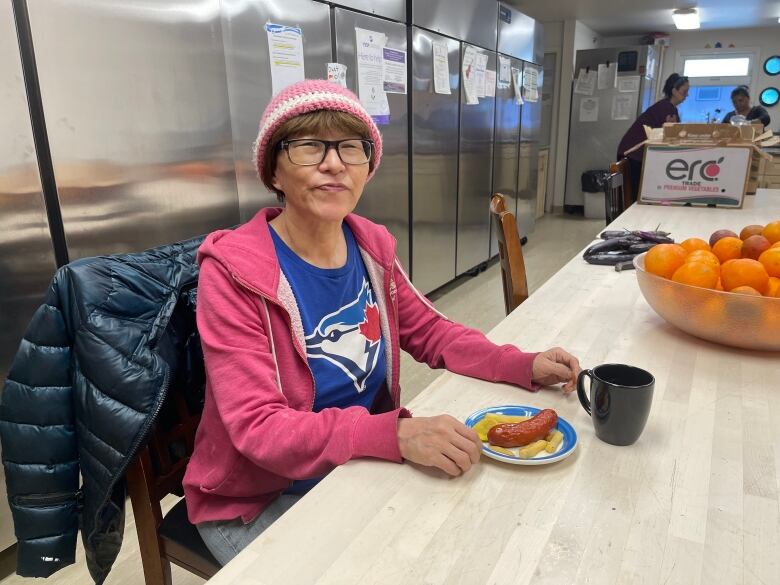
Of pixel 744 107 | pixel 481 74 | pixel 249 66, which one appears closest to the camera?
pixel 249 66

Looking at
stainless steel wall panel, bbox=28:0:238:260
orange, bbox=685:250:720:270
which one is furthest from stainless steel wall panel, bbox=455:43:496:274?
orange, bbox=685:250:720:270

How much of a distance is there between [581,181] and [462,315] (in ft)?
15.2

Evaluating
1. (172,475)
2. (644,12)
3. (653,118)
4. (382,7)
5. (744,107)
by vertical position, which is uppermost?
(644,12)

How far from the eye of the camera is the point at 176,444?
3.84ft

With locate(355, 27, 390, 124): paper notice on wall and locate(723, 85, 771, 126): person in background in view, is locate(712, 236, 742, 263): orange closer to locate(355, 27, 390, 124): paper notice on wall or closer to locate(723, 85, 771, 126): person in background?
locate(355, 27, 390, 124): paper notice on wall

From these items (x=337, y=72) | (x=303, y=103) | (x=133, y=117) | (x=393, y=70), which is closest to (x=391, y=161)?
(x=393, y=70)

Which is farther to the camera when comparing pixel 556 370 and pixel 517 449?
pixel 556 370

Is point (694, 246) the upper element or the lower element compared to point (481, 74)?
lower

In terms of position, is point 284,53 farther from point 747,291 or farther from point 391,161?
point 747,291

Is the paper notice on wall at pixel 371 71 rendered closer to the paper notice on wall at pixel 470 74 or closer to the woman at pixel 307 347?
the paper notice on wall at pixel 470 74

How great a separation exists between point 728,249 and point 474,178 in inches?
130

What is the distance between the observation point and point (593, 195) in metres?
7.39

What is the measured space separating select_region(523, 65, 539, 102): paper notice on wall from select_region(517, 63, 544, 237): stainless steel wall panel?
0.02 m

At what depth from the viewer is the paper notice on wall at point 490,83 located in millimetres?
4441
